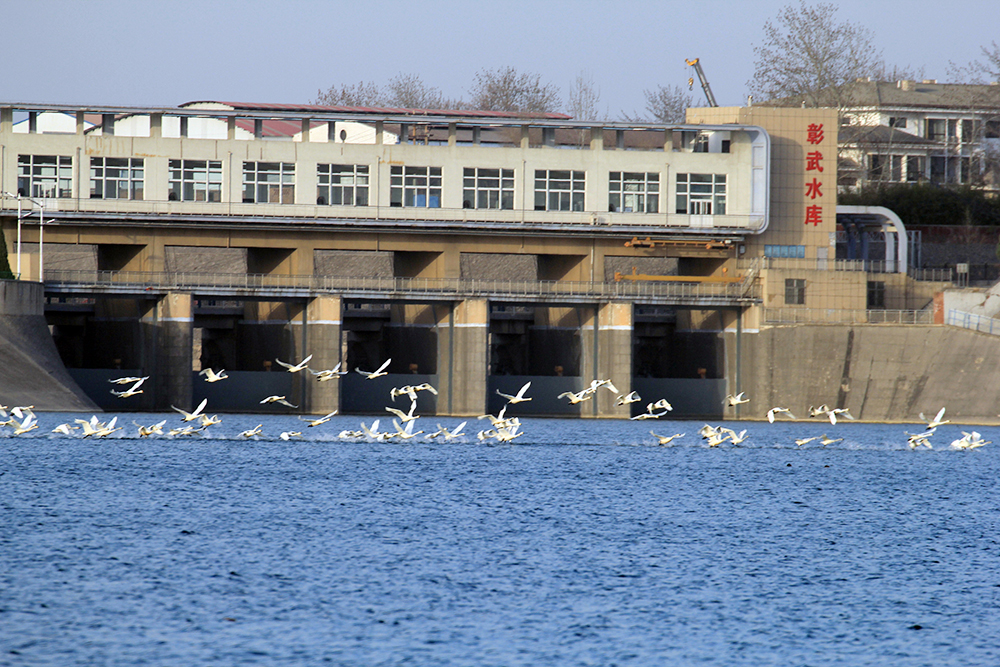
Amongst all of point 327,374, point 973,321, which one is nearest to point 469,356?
point 327,374

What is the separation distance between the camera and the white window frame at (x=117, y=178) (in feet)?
270

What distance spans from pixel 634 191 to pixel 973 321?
2287cm

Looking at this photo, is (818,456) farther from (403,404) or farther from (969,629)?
(969,629)

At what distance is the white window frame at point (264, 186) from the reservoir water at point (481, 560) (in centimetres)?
2833

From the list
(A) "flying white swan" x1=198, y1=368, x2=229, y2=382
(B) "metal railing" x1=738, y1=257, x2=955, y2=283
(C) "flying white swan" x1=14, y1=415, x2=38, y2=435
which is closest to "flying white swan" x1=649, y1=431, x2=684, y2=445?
(B) "metal railing" x1=738, y1=257, x2=955, y2=283

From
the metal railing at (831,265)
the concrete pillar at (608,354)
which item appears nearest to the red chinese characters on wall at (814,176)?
the metal railing at (831,265)

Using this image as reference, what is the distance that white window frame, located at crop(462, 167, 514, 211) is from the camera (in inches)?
3354

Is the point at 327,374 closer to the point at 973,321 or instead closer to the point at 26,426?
the point at 26,426

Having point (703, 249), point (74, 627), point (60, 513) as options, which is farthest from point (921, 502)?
point (703, 249)

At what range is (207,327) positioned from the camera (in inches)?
3366

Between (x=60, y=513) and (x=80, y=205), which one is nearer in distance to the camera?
(x=60, y=513)

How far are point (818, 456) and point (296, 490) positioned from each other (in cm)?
2884

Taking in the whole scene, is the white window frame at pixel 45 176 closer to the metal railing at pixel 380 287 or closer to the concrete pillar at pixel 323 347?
the metal railing at pixel 380 287

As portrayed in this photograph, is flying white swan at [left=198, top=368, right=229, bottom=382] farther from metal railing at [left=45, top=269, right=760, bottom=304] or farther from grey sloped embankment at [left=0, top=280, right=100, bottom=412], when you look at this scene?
grey sloped embankment at [left=0, top=280, right=100, bottom=412]
